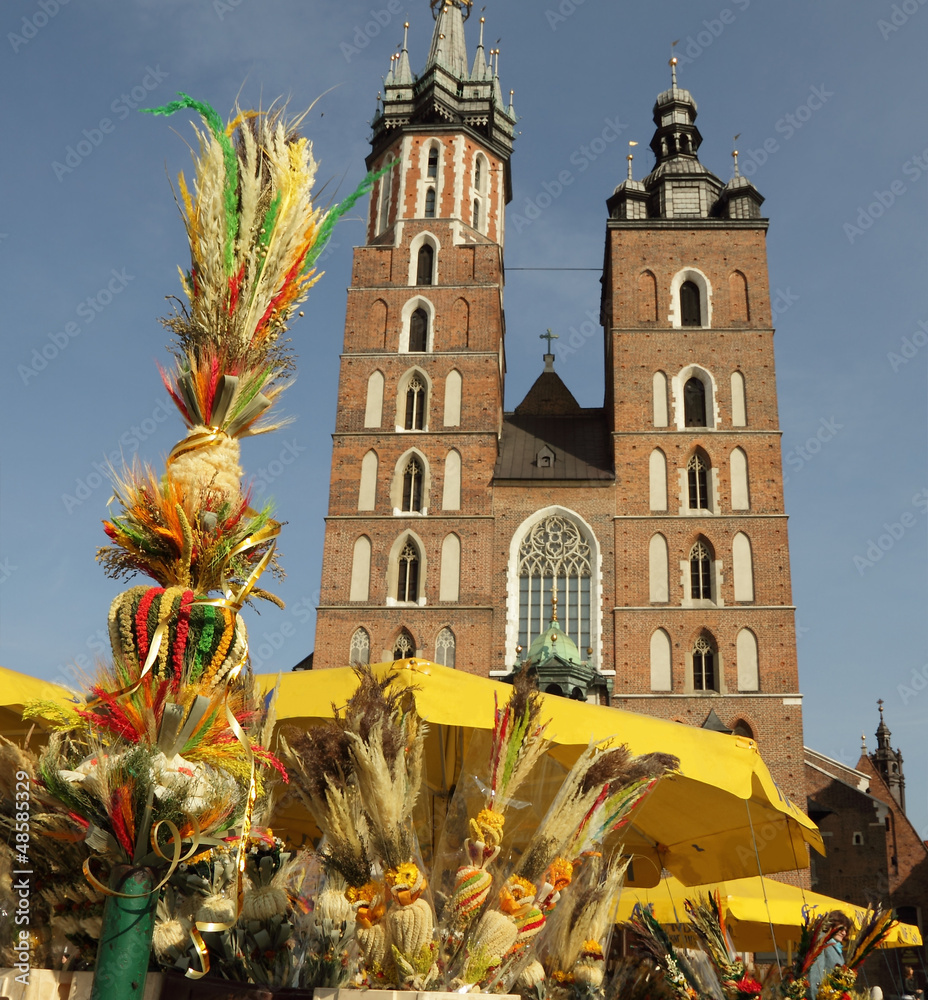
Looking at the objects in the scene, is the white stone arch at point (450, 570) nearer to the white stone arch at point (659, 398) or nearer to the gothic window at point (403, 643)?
the gothic window at point (403, 643)

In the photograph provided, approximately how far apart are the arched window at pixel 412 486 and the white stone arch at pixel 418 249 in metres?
4.83

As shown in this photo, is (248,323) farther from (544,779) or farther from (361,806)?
(544,779)

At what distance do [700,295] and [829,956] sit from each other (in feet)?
68.7

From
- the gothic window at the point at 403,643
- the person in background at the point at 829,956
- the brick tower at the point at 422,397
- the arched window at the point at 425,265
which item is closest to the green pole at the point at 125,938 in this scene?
the person in background at the point at 829,956

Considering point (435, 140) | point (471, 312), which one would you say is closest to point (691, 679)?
point (471, 312)

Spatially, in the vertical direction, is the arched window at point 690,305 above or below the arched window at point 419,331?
above

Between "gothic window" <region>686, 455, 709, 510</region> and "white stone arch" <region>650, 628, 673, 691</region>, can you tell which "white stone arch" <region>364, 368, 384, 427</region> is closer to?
"gothic window" <region>686, 455, 709, 510</region>

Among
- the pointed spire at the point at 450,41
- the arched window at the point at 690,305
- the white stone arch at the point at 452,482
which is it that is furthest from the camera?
the pointed spire at the point at 450,41

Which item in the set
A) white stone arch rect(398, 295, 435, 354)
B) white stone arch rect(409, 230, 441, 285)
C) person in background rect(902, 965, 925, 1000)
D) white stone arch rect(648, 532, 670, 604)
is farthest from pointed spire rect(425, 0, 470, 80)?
person in background rect(902, 965, 925, 1000)

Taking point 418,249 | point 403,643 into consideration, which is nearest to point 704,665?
point 403,643

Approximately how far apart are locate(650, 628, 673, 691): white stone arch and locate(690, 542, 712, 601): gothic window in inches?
46.8

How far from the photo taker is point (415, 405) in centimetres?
2320

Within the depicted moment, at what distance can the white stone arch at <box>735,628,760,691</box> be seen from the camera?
2002cm

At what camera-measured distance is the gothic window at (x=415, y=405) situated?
23.0 meters
